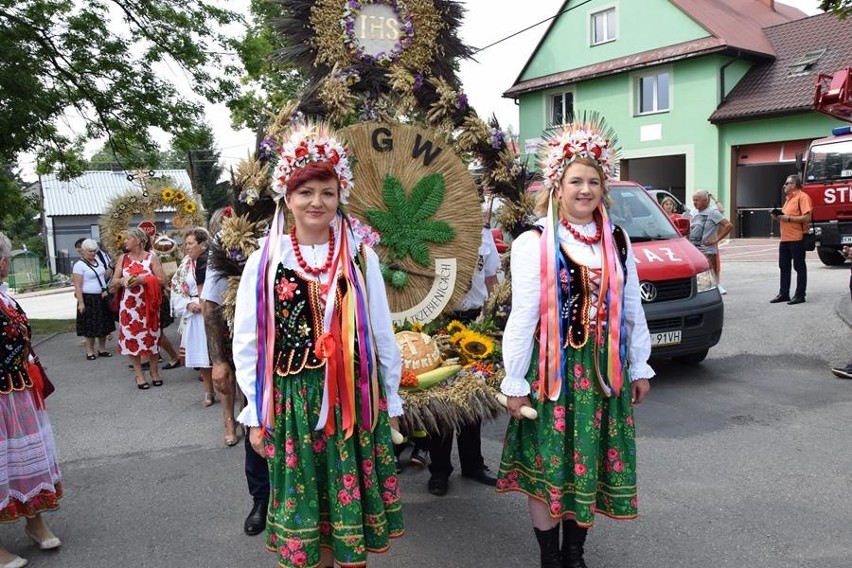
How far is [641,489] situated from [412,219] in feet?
7.08

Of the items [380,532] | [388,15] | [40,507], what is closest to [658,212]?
[388,15]

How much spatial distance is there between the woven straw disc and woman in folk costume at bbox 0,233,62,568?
6.22 feet

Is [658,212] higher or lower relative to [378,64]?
lower

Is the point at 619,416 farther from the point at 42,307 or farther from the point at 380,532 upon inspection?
the point at 42,307

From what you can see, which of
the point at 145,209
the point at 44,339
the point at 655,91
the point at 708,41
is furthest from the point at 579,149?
the point at 655,91

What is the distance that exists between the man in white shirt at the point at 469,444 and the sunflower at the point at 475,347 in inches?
16.6

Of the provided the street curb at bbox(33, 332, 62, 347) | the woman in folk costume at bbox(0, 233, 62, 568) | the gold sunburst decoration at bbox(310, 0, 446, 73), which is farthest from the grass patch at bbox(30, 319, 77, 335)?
the gold sunburst decoration at bbox(310, 0, 446, 73)

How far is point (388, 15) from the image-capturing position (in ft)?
13.8

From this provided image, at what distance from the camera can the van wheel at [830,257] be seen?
1441 cm

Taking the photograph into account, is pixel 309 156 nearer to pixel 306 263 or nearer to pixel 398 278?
pixel 306 263

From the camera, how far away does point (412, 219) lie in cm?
414

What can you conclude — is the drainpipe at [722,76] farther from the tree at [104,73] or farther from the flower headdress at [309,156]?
the flower headdress at [309,156]

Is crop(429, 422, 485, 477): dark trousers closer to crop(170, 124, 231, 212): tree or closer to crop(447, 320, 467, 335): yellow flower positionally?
crop(447, 320, 467, 335): yellow flower

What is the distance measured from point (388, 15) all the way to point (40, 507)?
338 cm
